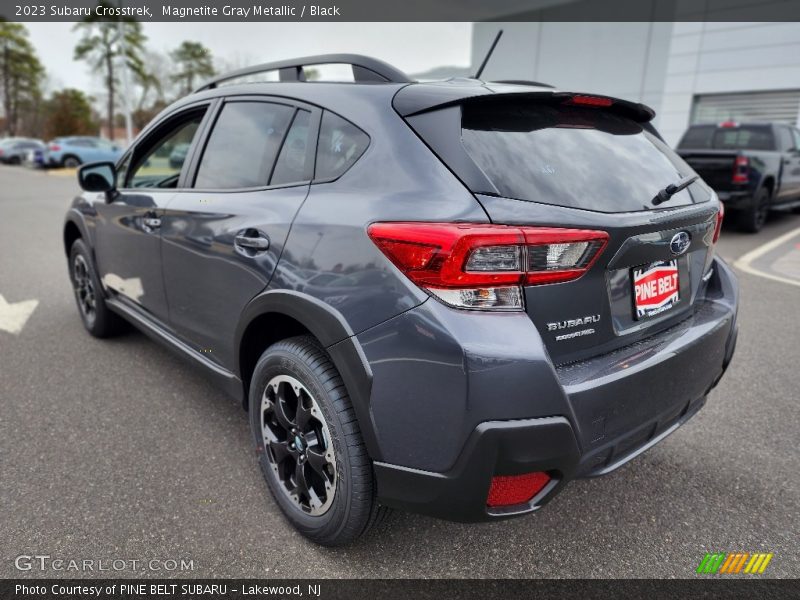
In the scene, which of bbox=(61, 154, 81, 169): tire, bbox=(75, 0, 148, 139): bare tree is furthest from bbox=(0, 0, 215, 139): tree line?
bbox=(61, 154, 81, 169): tire

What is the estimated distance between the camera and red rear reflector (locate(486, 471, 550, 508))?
A: 5.40 ft

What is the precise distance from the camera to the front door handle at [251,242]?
2.12 m

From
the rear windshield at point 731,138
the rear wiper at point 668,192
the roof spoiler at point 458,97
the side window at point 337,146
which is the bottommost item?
the rear wiper at point 668,192

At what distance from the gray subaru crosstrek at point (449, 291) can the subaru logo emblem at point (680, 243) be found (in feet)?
0.03

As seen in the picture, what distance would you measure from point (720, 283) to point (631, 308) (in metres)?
0.90

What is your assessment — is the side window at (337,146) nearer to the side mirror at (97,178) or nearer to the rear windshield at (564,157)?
the rear windshield at (564,157)

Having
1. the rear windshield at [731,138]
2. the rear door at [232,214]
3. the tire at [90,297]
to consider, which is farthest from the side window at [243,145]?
the rear windshield at [731,138]

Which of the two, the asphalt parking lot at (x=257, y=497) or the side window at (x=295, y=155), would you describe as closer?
the asphalt parking lot at (x=257, y=497)

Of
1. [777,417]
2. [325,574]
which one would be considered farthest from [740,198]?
[325,574]

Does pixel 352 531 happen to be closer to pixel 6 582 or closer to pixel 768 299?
pixel 6 582

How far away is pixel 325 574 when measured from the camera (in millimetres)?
1965

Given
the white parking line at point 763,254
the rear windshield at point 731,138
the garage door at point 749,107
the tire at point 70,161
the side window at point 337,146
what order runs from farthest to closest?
the tire at point 70,161 → the garage door at point 749,107 → the rear windshield at point 731,138 → the white parking line at point 763,254 → the side window at point 337,146

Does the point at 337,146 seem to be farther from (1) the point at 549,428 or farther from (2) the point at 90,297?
(2) the point at 90,297

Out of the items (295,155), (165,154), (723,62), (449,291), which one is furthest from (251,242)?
(723,62)
